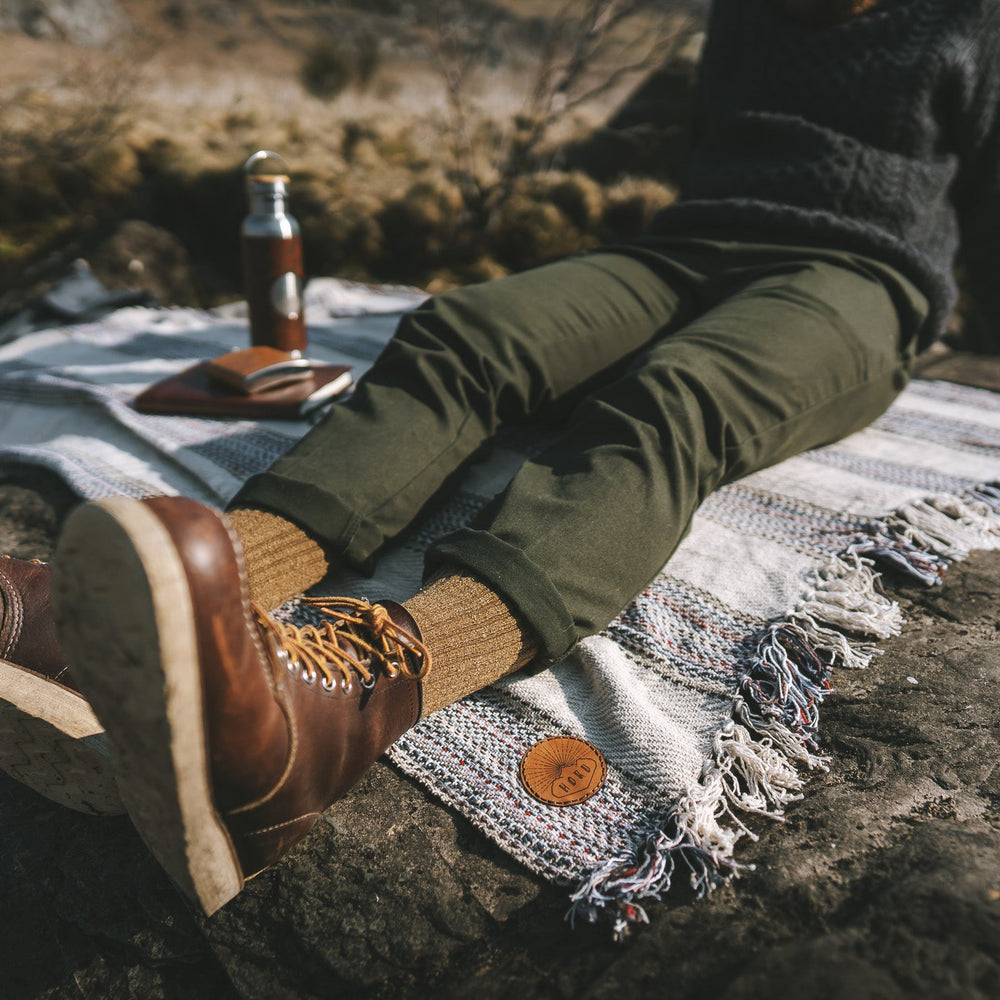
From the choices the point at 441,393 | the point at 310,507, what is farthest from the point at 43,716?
the point at 441,393

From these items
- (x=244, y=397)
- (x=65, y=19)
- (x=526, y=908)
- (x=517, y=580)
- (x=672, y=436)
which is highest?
(x=65, y=19)

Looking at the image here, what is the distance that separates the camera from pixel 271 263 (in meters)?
1.88

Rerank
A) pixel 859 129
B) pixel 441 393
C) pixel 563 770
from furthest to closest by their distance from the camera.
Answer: pixel 859 129
pixel 441 393
pixel 563 770

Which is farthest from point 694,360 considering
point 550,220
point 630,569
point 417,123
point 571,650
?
point 417,123

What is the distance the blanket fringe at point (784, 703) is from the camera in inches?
29.0

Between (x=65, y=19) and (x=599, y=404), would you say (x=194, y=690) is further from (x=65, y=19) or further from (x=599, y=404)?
(x=65, y=19)

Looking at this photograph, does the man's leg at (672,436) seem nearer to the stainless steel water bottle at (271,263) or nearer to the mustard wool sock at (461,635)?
the mustard wool sock at (461,635)

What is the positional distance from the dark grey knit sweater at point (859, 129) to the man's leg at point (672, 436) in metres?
0.16

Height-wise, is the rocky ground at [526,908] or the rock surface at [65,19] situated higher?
the rock surface at [65,19]

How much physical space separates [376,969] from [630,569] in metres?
0.52

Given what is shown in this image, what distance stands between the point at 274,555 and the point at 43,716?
33cm

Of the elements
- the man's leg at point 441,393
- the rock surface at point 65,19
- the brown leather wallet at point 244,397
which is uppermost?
the rock surface at point 65,19

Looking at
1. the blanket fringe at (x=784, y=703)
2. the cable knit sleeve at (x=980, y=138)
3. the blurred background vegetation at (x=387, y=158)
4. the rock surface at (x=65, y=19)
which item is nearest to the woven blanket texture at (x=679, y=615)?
the blanket fringe at (x=784, y=703)

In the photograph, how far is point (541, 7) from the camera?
8836 millimetres
